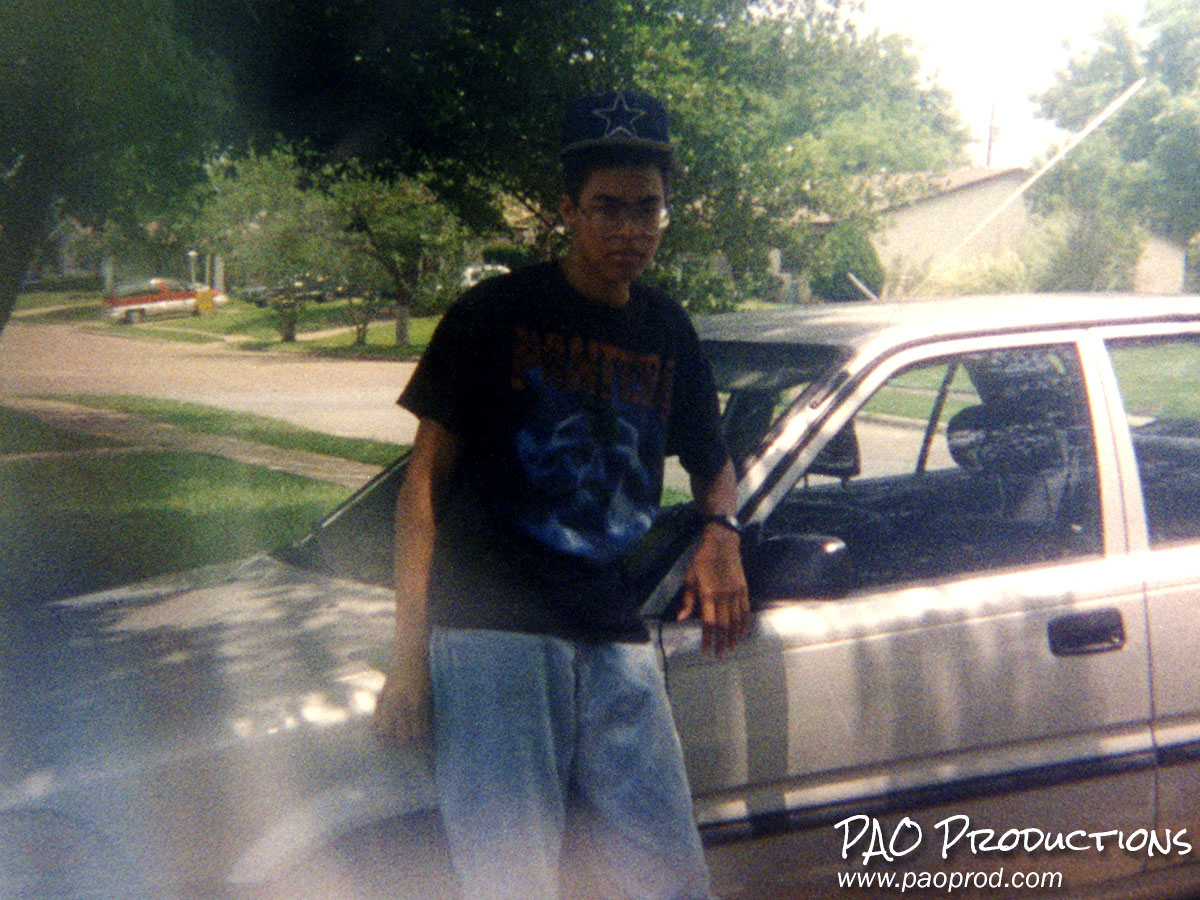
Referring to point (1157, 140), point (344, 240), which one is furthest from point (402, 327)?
point (1157, 140)

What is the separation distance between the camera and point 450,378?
2137 millimetres

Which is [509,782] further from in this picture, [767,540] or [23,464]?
[23,464]

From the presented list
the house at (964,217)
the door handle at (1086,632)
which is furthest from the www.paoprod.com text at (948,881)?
the house at (964,217)

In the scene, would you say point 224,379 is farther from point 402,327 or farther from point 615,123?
point 615,123

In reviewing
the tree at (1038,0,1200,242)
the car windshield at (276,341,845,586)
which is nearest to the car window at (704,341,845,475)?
the car windshield at (276,341,845,586)

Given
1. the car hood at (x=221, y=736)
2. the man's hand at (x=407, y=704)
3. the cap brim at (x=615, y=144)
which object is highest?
the cap brim at (x=615, y=144)

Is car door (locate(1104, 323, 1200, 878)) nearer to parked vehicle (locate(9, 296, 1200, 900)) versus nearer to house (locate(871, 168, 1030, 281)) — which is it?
parked vehicle (locate(9, 296, 1200, 900))

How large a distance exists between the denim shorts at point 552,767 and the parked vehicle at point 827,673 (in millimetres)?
214

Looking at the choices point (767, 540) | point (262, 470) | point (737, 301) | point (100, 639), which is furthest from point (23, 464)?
point (767, 540)

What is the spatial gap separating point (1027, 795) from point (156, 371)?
27380mm

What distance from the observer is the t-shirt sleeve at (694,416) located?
2.40 m

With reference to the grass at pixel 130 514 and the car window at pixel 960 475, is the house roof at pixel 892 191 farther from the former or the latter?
the car window at pixel 960 475

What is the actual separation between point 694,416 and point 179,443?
42.2 feet

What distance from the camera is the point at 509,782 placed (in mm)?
2051
